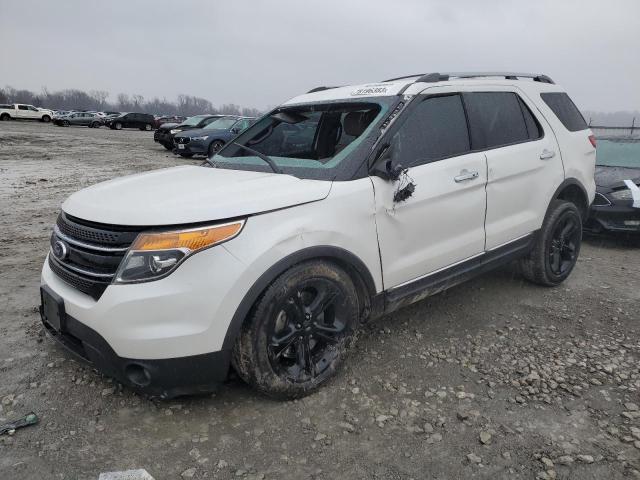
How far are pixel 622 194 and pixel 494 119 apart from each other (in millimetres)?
3185

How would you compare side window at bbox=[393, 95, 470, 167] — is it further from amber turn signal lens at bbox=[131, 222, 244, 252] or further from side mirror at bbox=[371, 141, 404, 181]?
amber turn signal lens at bbox=[131, 222, 244, 252]

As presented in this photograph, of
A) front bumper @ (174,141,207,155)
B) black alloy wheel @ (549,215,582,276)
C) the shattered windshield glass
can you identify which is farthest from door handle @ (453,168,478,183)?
front bumper @ (174,141,207,155)

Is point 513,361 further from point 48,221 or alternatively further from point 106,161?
point 106,161

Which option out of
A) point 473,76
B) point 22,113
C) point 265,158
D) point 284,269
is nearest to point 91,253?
point 284,269

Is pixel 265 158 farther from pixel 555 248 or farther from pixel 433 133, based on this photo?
pixel 555 248

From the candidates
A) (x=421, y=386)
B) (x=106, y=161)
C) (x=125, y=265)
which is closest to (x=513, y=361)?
(x=421, y=386)

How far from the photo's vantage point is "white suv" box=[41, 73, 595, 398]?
235cm

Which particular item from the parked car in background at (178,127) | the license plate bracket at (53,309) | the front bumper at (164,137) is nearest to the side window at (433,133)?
the license plate bracket at (53,309)

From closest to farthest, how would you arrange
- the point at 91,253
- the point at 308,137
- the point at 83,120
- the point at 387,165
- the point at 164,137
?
the point at 91,253 → the point at 387,165 → the point at 308,137 → the point at 164,137 → the point at 83,120

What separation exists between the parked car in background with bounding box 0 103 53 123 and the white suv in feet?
151

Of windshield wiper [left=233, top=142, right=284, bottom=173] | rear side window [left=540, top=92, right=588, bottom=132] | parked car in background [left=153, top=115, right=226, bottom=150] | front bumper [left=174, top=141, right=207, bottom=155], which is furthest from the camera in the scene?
parked car in background [left=153, top=115, right=226, bottom=150]

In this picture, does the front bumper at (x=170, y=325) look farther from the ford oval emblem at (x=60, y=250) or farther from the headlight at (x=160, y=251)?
the ford oval emblem at (x=60, y=250)

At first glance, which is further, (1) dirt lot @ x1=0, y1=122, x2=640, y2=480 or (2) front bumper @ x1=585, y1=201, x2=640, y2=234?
(2) front bumper @ x1=585, y1=201, x2=640, y2=234

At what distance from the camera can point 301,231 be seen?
8.47ft
